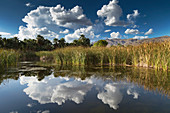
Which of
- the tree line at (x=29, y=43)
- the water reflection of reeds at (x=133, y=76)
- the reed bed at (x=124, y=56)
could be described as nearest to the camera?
the water reflection of reeds at (x=133, y=76)

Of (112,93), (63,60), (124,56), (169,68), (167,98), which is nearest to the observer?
(167,98)

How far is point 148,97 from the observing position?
2863 mm

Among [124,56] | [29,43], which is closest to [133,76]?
[124,56]

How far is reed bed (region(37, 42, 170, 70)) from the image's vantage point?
268 inches

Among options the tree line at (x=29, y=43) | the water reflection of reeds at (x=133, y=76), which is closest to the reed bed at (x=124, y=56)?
the water reflection of reeds at (x=133, y=76)

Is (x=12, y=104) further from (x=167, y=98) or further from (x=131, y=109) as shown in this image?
(x=167, y=98)

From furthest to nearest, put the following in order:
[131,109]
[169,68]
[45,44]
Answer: [45,44] → [169,68] → [131,109]

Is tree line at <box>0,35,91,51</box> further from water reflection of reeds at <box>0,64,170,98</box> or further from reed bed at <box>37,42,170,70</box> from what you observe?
water reflection of reeds at <box>0,64,170,98</box>

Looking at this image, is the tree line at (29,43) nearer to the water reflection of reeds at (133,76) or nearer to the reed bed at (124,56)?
the reed bed at (124,56)

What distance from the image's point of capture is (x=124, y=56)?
970 cm

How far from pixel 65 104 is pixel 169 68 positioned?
6.96 m

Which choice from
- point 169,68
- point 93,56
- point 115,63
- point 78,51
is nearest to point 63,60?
point 78,51

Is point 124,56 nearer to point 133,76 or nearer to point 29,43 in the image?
point 133,76

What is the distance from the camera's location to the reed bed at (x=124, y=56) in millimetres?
6797
